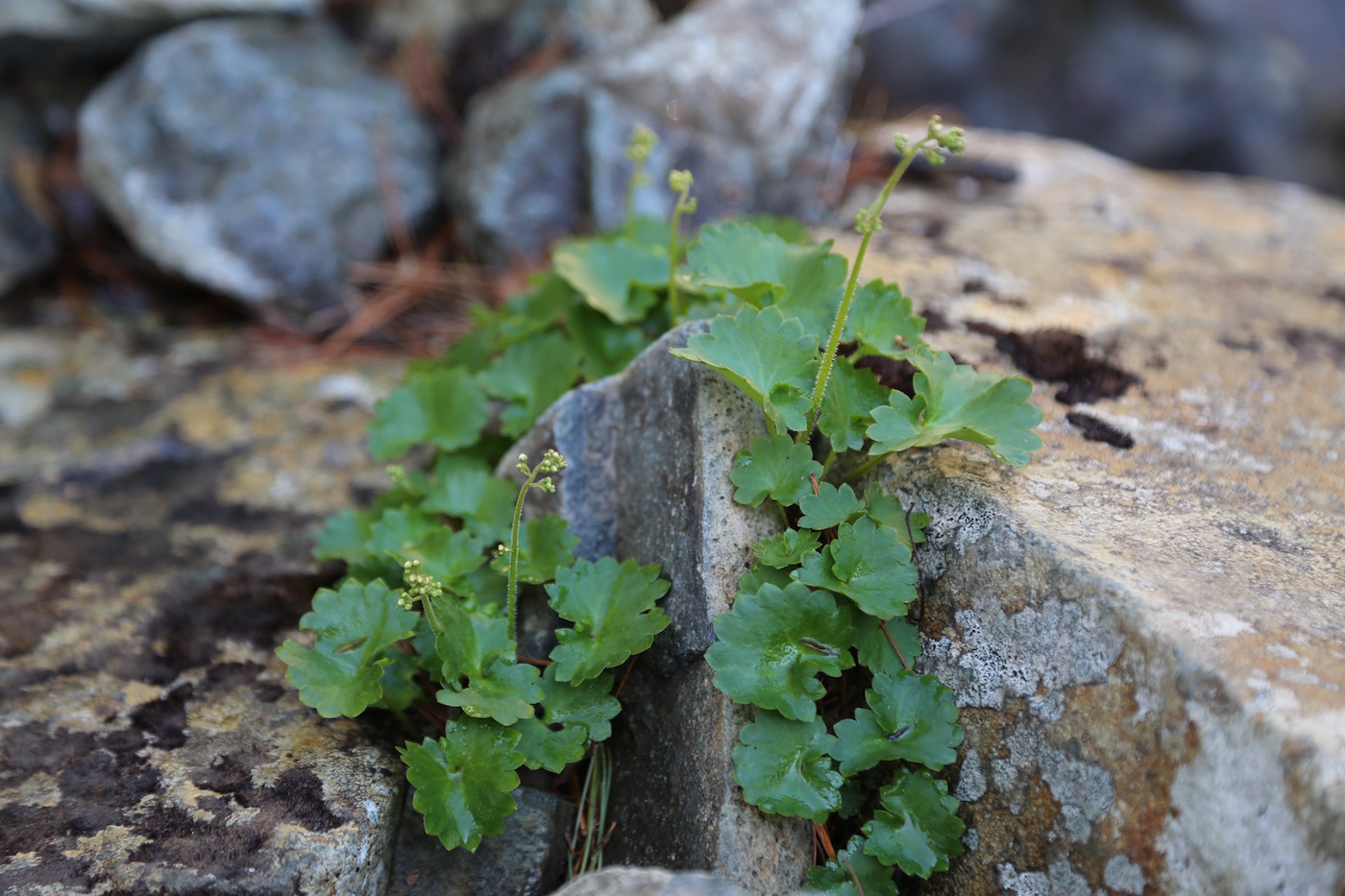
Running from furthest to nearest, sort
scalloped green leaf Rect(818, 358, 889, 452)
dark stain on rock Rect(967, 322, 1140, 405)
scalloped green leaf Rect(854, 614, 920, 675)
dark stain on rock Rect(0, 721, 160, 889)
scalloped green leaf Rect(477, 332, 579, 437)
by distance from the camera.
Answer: scalloped green leaf Rect(477, 332, 579, 437)
dark stain on rock Rect(967, 322, 1140, 405)
scalloped green leaf Rect(818, 358, 889, 452)
scalloped green leaf Rect(854, 614, 920, 675)
dark stain on rock Rect(0, 721, 160, 889)

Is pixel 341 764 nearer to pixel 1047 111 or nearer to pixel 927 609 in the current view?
pixel 927 609

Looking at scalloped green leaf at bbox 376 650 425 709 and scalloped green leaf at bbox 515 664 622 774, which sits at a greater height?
scalloped green leaf at bbox 515 664 622 774

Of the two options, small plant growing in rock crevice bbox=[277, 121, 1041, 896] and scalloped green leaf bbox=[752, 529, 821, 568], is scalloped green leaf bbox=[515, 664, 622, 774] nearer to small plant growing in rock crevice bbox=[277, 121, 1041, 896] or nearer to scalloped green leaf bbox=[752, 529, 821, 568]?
small plant growing in rock crevice bbox=[277, 121, 1041, 896]

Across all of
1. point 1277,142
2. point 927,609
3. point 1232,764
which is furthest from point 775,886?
point 1277,142

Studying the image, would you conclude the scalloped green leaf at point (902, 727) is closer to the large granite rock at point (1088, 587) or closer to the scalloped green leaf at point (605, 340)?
the large granite rock at point (1088, 587)

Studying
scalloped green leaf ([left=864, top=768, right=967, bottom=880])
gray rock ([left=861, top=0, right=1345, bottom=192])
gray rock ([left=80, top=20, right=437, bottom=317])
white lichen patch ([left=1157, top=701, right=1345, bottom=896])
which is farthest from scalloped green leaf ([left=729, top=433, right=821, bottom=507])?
gray rock ([left=861, top=0, right=1345, bottom=192])
